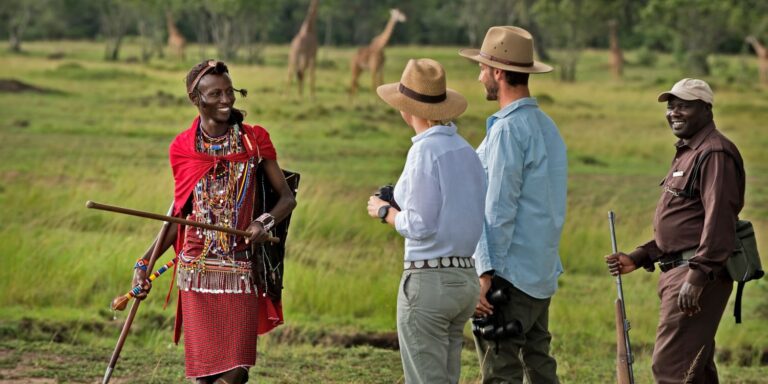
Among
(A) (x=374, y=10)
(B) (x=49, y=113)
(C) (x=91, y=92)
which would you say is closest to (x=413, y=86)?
(B) (x=49, y=113)

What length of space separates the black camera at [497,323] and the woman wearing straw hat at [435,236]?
0.27 m

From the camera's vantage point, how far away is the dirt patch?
2269 centimetres

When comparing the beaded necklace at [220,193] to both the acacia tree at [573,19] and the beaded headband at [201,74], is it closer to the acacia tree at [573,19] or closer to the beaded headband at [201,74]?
the beaded headband at [201,74]

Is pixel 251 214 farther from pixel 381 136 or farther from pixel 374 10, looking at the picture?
pixel 374 10

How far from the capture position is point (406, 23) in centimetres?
3806

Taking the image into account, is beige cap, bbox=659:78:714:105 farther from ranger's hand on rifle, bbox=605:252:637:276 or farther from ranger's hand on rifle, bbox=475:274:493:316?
ranger's hand on rifle, bbox=475:274:493:316

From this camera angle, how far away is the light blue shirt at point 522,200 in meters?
5.22

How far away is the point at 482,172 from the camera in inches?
196

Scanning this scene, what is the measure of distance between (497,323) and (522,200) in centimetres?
49

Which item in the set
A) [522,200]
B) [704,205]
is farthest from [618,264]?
[522,200]

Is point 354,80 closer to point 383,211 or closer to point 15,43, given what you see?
point 15,43

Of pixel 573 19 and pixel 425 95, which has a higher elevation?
pixel 573 19

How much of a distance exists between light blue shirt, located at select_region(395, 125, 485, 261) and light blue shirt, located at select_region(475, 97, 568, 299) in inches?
10.3

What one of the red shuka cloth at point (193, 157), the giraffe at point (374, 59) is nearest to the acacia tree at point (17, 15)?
the giraffe at point (374, 59)
